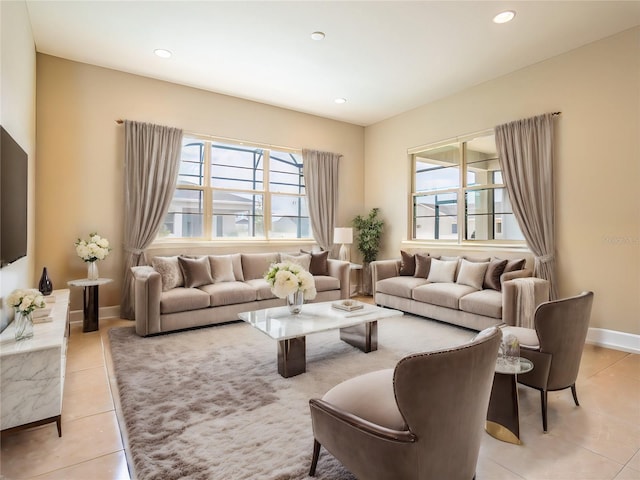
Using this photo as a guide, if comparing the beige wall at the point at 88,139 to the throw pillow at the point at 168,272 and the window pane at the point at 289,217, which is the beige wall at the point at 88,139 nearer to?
the throw pillow at the point at 168,272

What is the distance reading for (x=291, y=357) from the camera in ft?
8.99

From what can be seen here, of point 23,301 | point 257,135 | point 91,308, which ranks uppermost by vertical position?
point 257,135

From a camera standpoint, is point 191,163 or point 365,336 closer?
point 365,336

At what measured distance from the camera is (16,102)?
2764 millimetres

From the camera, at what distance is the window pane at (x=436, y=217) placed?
5340mm

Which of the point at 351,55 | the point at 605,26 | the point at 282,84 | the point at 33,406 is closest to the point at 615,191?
the point at 605,26

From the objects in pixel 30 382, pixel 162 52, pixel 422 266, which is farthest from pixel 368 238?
pixel 30 382

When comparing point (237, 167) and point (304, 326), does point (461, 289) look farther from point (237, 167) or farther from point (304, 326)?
point (237, 167)

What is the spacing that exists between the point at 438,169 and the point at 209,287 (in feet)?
13.0

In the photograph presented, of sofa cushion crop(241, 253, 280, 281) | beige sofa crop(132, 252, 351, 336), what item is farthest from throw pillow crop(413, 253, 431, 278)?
sofa cushion crop(241, 253, 280, 281)

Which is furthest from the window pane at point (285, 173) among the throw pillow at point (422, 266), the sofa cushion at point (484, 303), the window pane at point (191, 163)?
the sofa cushion at point (484, 303)

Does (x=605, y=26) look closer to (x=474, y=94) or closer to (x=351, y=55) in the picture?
(x=474, y=94)

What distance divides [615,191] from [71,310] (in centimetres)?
643

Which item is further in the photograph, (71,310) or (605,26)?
(71,310)
